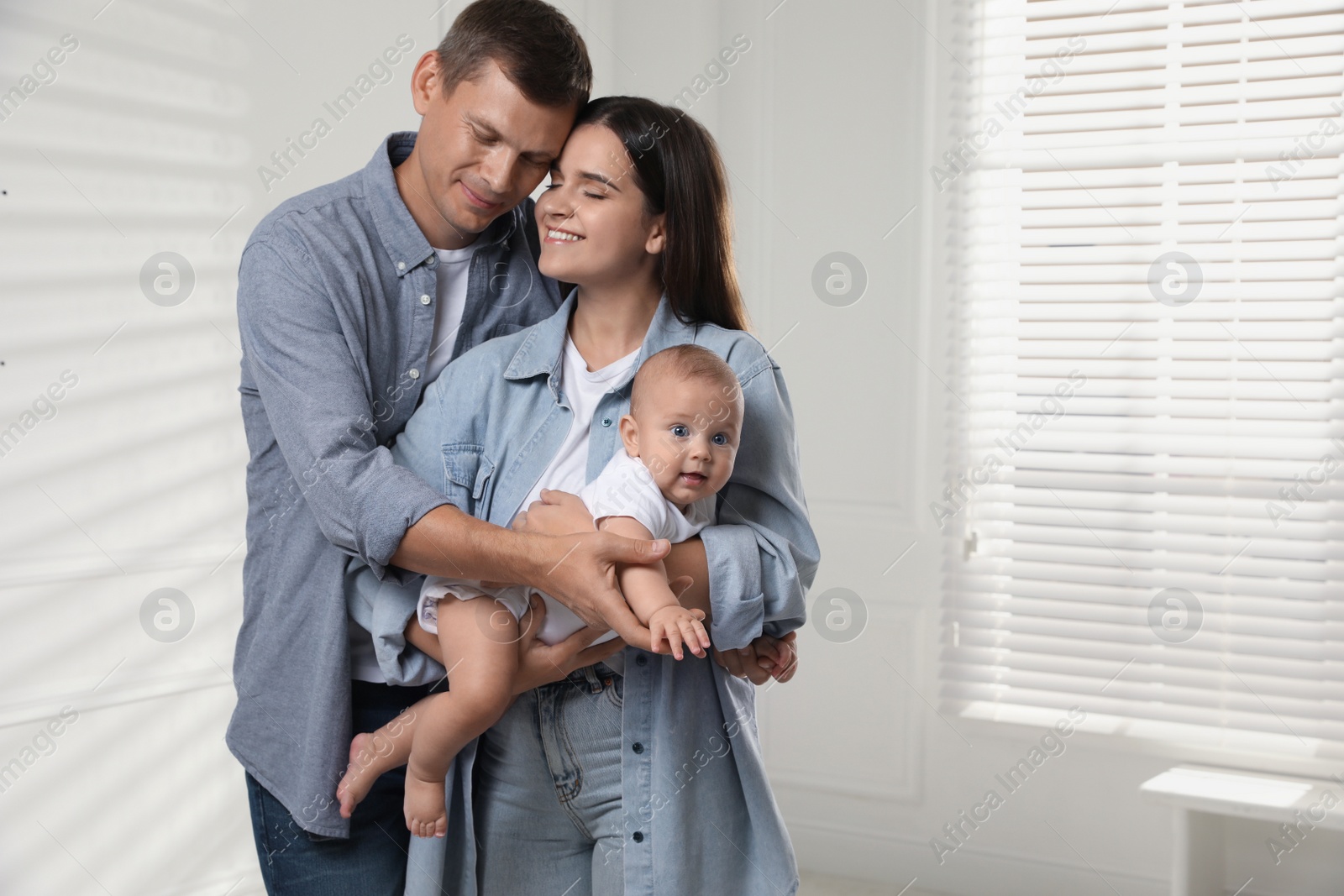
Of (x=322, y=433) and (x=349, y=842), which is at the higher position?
(x=322, y=433)

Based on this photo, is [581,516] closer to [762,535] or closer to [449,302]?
[762,535]

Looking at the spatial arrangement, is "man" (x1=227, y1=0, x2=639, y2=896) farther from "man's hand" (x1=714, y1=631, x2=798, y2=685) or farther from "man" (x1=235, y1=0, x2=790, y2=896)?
"man's hand" (x1=714, y1=631, x2=798, y2=685)

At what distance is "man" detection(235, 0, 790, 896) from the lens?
4.42 ft

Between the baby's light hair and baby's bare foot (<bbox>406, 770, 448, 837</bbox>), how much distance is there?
0.57 m

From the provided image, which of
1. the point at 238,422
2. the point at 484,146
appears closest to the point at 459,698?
the point at 484,146

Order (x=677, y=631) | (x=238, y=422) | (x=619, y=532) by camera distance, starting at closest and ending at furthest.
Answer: (x=677, y=631), (x=619, y=532), (x=238, y=422)

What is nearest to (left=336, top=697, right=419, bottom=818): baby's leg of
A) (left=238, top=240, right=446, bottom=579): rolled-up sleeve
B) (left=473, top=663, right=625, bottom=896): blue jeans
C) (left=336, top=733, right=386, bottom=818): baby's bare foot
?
(left=336, top=733, right=386, bottom=818): baby's bare foot

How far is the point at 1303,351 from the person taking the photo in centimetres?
309

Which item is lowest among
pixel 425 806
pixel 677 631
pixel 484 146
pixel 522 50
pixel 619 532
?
pixel 425 806

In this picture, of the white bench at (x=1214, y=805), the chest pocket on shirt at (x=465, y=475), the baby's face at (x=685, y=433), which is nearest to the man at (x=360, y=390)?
the chest pocket on shirt at (x=465, y=475)

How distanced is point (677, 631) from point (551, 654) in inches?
8.9

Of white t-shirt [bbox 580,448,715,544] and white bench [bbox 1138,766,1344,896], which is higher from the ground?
white t-shirt [bbox 580,448,715,544]

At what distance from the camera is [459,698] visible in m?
1.32

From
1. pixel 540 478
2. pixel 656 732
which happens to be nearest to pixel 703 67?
pixel 540 478
